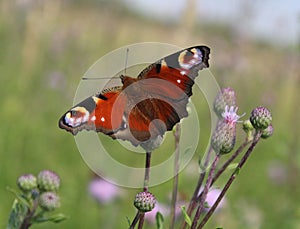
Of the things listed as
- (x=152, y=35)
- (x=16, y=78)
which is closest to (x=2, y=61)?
(x=16, y=78)

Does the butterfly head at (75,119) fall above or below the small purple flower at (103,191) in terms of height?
below

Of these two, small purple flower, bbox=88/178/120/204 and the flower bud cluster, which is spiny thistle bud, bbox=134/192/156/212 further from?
small purple flower, bbox=88/178/120/204

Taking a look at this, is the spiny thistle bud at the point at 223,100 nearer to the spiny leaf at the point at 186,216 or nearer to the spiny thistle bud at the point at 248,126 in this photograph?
the spiny thistle bud at the point at 248,126

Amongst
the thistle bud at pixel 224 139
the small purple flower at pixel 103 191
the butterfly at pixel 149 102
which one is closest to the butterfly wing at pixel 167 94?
the butterfly at pixel 149 102

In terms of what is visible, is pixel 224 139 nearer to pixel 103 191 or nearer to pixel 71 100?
Result: pixel 103 191

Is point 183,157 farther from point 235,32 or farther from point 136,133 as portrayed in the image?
point 235,32

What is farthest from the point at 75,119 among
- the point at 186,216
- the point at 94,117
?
the point at 186,216

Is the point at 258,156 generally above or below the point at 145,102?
above
